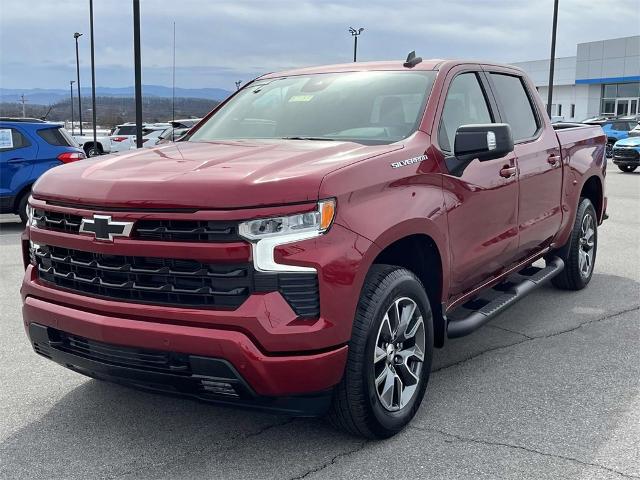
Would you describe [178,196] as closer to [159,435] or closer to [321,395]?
[321,395]

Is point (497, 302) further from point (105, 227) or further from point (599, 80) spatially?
point (599, 80)

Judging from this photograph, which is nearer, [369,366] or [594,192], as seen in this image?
[369,366]

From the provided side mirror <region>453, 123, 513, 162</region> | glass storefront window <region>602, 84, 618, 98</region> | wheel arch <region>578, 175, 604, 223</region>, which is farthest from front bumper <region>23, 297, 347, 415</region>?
glass storefront window <region>602, 84, 618, 98</region>

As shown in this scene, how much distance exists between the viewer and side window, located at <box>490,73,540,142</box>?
197 inches

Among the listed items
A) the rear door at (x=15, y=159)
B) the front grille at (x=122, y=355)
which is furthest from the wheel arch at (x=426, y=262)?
the rear door at (x=15, y=159)

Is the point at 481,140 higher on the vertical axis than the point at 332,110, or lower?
lower

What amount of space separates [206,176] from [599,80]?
58180 mm

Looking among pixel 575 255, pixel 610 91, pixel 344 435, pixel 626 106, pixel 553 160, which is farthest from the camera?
pixel 610 91

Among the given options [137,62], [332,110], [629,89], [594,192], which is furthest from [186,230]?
[629,89]

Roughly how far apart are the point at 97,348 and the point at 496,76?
133 inches

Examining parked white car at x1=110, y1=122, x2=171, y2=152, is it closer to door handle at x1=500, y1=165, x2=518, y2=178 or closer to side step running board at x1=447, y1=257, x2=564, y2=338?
side step running board at x1=447, y1=257, x2=564, y2=338

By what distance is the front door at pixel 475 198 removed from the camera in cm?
395

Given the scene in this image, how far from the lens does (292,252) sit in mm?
2904

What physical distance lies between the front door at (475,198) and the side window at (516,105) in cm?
26
